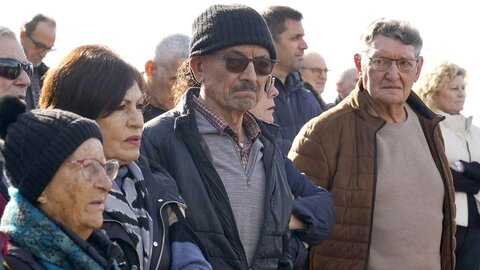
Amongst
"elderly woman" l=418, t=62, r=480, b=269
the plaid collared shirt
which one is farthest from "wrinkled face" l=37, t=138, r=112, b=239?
"elderly woman" l=418, t=62, r=480, b=269

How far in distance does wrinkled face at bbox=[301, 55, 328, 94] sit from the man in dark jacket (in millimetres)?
2411

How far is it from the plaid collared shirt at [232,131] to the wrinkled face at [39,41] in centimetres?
350

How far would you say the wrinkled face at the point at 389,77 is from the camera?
6.42m

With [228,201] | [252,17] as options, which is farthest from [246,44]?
[228,201]

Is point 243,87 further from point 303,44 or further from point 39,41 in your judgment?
point 39,41

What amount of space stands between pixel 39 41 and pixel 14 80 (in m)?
3.35

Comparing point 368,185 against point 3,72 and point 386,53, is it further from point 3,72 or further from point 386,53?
point 3,72

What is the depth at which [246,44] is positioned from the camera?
17.5 ft

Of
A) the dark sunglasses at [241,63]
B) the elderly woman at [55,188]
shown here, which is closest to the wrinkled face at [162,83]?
the dark sunglasses at [241,63]

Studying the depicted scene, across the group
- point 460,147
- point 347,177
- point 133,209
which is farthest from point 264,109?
point 460,147

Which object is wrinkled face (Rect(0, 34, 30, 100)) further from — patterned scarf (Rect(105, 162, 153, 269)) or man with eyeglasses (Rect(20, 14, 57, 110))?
man with eyeglasses (Rect(20, 14, 57, 110))

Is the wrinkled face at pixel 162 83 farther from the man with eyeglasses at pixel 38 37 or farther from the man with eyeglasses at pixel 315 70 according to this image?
the man with eyeglasses at pixel 315 70

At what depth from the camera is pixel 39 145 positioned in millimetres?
3852

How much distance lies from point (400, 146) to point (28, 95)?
7.90 ft
